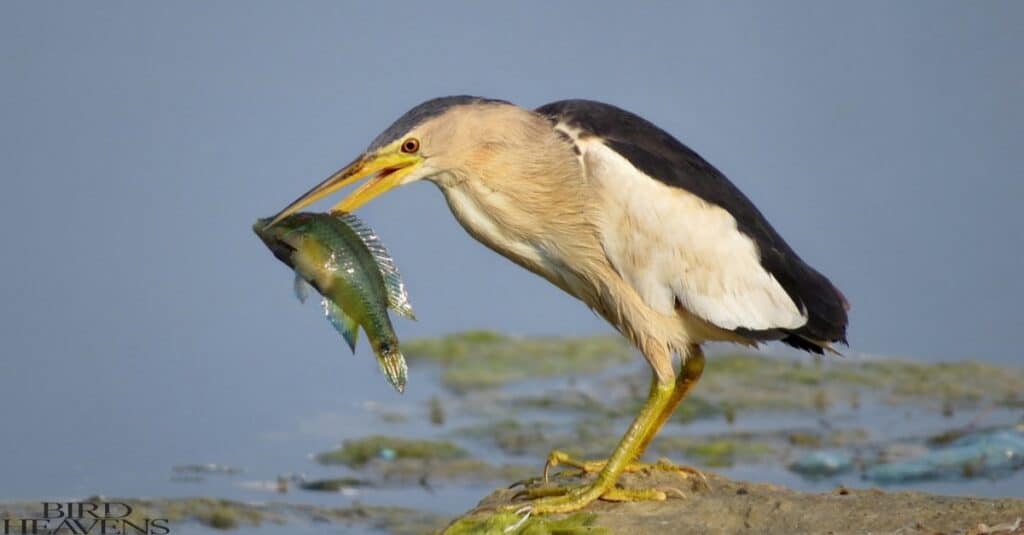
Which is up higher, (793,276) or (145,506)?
(793,276)

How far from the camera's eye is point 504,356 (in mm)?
10656

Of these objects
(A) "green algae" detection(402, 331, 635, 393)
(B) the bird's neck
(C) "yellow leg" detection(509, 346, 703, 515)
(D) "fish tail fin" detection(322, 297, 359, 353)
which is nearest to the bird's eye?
(B) the bird's neck

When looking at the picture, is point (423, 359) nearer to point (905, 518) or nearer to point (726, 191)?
point (726, 191)

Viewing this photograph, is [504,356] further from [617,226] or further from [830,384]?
[617,226]

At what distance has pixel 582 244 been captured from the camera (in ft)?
21.8

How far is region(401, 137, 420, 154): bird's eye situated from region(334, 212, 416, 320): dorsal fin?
0.28 metres

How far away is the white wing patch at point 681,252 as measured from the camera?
668 centimetres

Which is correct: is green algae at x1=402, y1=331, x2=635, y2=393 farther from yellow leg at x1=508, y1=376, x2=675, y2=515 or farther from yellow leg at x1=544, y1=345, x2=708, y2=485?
yellow leg at x1=508, y1=376, x2=675, y2=515

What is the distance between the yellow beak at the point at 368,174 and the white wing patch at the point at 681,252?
69 centimetres

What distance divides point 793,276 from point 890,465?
2.52 meters

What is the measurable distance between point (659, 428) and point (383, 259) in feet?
4.36

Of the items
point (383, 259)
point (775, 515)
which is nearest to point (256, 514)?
point (383, 259)

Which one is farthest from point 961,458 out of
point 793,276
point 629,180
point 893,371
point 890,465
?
point 629,180

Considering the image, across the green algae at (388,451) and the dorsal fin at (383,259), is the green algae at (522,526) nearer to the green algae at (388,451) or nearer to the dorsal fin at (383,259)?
the dorsal fin at (383,259)
